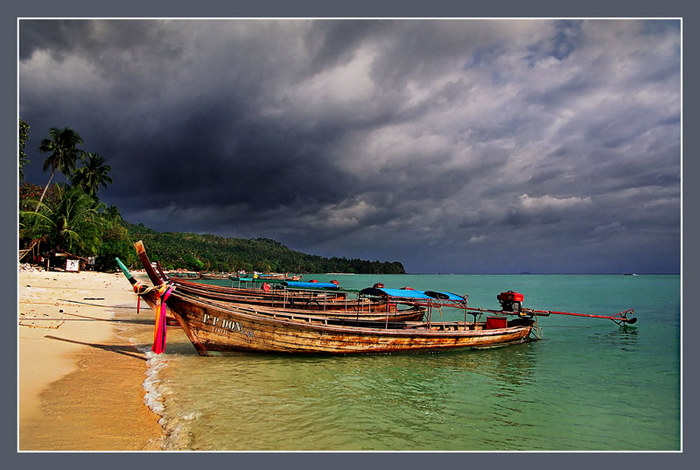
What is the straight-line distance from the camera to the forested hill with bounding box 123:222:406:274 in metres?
70.2

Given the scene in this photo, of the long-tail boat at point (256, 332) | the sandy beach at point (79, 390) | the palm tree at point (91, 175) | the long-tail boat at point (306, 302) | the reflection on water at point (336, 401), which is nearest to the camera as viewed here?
the sandy beach at point (79, 390)

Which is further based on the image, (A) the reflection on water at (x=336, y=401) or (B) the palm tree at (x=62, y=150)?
(B) the palm tree at (x=62, y=150)

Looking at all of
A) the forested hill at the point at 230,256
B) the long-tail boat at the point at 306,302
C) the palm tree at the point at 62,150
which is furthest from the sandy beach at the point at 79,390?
the forested hill at the point at 230,256

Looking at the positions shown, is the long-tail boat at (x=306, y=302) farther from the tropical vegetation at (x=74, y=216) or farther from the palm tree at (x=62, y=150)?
the palm tree at (x=62, y=150)

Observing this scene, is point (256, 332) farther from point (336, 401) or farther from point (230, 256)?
point (230, 256)

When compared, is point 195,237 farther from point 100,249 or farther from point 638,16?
point 638,16

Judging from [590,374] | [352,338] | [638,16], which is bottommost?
[590,374]

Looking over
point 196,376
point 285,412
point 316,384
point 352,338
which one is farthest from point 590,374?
point 196,376

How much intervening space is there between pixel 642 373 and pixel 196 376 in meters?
11.9

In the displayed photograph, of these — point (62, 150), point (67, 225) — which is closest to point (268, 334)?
point (67, 225)

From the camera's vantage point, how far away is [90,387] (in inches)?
260

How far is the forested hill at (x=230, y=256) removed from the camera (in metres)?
70.2

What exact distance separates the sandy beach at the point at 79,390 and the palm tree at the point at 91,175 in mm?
35773

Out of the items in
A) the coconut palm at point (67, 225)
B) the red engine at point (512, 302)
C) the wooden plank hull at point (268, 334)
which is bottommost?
the wooden plank hull at point (268, 334)
